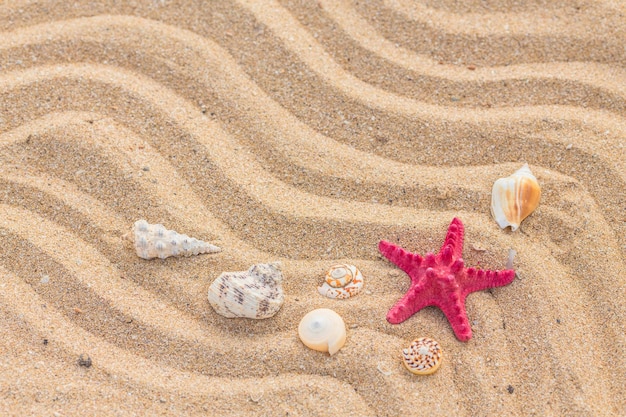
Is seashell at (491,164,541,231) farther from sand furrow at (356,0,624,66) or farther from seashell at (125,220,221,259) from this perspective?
seashell at (125,220,221,259)

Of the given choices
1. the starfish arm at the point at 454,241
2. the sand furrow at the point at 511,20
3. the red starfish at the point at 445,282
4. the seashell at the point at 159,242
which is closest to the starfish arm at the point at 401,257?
the red starfish at the point at 445,282

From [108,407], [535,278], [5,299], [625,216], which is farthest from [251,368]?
[625,216]

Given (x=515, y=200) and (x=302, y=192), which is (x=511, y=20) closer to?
(x=515, y=200)

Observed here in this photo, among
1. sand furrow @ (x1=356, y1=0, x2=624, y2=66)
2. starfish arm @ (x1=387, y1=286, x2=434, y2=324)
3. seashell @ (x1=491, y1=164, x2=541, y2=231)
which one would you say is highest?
sand furrow @ (x1=356, y1=0, x2=624, y2=66)

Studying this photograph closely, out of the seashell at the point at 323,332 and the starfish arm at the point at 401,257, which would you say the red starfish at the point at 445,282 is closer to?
the starfish arm at the point at 401,257

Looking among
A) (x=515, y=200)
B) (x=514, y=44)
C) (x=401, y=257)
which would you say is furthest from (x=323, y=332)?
(x=514, y=44)

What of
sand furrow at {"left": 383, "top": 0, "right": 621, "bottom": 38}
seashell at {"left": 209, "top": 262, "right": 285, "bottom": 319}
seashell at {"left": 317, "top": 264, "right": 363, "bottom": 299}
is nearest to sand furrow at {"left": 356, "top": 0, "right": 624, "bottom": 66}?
sand furrow at {"left": 383, "top": 0, "right": 621, "bottom": 38}

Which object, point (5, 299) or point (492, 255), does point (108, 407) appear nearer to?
point (5, 299)
